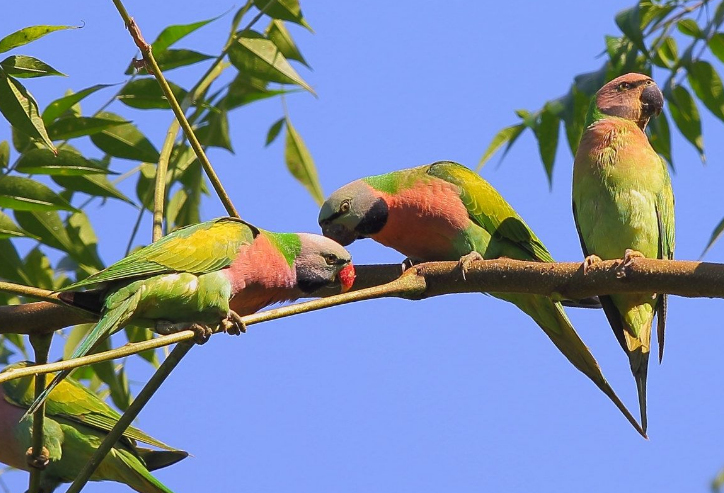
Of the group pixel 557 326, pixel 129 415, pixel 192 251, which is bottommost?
pixel 129 415

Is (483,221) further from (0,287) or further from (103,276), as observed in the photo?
(0,287)

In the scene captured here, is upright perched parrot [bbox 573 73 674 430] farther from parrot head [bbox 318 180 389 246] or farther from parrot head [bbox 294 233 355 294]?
parrot head [bbox 294 233 355 294]

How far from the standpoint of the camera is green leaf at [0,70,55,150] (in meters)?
3.13

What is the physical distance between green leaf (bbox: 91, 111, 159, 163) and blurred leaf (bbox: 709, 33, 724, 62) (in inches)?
106

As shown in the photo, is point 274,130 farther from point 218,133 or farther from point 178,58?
point 178,58

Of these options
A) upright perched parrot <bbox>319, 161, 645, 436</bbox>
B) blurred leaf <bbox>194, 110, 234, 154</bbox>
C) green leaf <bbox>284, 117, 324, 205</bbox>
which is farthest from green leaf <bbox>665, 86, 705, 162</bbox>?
blurred leaf <bbox>194, 110, 234, 154</bbox>

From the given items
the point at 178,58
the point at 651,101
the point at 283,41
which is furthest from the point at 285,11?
the point at 651,101

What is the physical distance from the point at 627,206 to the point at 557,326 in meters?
0.69

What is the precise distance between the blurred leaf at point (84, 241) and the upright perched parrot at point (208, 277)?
456 mm

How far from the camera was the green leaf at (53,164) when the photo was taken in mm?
3621

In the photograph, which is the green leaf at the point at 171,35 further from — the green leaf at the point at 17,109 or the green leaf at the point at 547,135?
the green leaf at the point at 547,135

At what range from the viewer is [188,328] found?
345 cm

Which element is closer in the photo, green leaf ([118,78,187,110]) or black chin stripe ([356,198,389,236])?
green leaf ([118,78,187,110])

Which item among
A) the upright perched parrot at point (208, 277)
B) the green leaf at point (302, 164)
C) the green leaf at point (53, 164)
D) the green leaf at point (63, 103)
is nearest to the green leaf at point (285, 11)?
the green leaf at point (302, 164)
